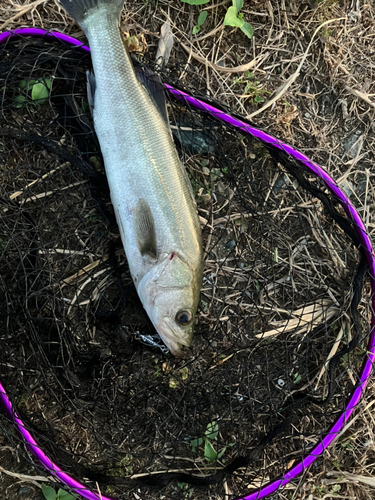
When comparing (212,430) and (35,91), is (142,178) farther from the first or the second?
(212,430)

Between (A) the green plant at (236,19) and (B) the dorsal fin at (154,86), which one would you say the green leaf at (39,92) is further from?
(A) the green plant at (236,19)

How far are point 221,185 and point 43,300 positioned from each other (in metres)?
1.63

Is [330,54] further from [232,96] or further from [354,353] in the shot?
[354,353]

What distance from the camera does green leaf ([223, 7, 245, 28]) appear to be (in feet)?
9.81

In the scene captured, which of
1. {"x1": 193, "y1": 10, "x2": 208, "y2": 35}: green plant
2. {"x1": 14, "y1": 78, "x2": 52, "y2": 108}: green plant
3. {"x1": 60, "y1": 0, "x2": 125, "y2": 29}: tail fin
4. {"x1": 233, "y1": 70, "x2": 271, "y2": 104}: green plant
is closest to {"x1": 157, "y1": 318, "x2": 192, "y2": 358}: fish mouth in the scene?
{"x1": 14, "y1": 78, "x2": 52, "y2": 108}: green plant

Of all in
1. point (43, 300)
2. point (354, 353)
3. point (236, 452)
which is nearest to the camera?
point (43, 300)

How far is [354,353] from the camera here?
125 inches

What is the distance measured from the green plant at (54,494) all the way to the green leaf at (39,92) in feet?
9.11

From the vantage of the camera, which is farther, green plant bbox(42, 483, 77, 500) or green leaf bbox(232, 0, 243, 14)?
green leaf bbox(232, 0, 243, 14)

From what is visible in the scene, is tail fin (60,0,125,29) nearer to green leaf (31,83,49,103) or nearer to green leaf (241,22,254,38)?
green leaf (31,83,49,103)

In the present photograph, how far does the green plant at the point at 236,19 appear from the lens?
299cm

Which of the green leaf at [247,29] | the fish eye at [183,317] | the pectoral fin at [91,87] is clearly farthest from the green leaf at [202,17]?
the fish eye at [183,317]

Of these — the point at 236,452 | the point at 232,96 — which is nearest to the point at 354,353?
the point at 236,452

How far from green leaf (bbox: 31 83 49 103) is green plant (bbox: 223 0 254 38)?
1.49m
